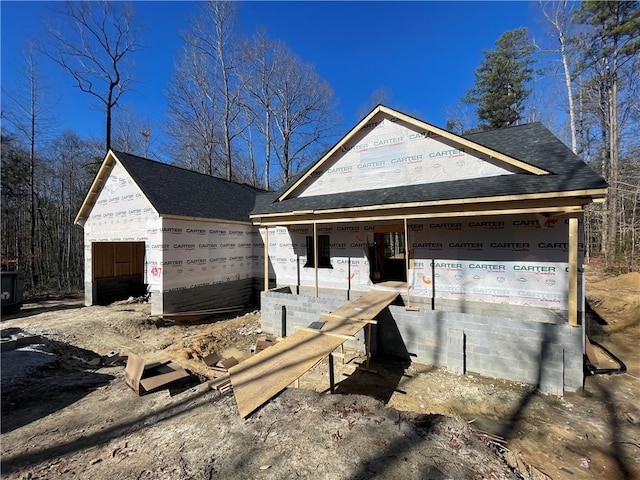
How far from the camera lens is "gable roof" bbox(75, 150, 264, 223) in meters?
10.5

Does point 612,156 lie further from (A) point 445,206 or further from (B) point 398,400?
(B) point 398,400

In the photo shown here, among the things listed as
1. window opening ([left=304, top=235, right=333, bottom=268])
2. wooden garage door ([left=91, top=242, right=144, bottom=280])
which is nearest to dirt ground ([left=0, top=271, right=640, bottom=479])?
window opening ([left=304, top=235, right=333, bottom=268])

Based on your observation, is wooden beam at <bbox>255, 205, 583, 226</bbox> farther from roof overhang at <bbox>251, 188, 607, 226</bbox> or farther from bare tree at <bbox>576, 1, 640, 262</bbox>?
bare tree at <bbox>576, 1, 640, 262</bbox>

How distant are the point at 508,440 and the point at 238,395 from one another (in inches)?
153

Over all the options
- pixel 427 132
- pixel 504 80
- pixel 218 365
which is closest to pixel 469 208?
pixel 427 132

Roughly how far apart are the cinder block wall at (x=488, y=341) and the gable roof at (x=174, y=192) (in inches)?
246

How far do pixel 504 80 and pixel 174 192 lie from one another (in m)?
26.6

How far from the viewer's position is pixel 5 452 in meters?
3.18

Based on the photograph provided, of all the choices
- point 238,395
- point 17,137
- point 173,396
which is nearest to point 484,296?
point 238,395

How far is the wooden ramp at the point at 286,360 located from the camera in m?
3.60

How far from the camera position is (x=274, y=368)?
13.6 feet

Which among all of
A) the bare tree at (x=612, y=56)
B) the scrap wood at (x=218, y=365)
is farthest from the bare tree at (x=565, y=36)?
the scrap wood at (x=218, y=365)

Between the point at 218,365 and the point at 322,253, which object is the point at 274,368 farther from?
the point at 322,253

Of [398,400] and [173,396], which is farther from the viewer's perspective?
[398,400]
